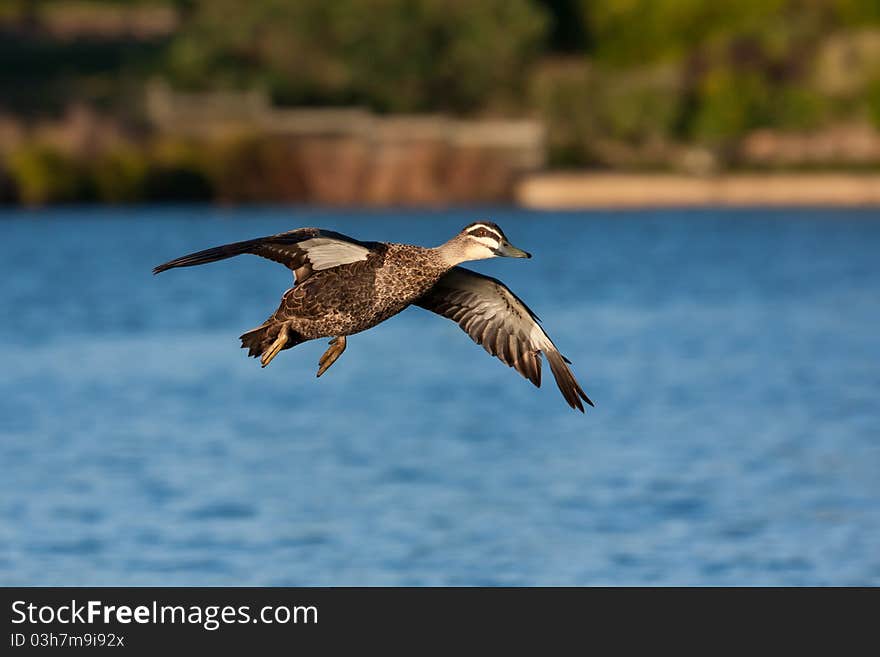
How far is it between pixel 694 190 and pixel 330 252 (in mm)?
79206

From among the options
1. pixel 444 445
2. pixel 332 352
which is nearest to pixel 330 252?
pixel 332 352

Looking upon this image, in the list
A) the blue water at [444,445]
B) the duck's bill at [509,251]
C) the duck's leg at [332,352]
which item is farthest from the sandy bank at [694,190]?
the duck's bill at [509,251]

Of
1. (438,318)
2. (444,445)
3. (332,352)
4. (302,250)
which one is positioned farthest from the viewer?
(438,318)

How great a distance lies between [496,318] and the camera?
14461 mm

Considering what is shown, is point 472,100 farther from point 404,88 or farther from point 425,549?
point 425,549

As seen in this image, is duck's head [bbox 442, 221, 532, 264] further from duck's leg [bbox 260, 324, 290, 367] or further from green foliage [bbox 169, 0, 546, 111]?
green foliage [bbox 169, 0, 546, 111]

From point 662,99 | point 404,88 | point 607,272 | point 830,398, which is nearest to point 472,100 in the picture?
point 404,88

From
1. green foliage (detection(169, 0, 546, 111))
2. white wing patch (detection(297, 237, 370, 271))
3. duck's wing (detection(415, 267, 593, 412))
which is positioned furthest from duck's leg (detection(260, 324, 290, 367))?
green foliage (detection(169, 0, 546, 111))

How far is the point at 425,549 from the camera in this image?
24078mm

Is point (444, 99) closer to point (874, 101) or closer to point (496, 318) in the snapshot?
point (874, 101)

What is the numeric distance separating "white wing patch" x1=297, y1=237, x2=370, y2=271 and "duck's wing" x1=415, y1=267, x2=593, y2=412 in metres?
1.02

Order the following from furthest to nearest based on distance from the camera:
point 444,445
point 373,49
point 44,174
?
point 373,49 < point 44,174 < point 444,445

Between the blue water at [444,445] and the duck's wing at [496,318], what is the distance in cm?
849

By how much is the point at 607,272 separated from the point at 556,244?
12.0m
